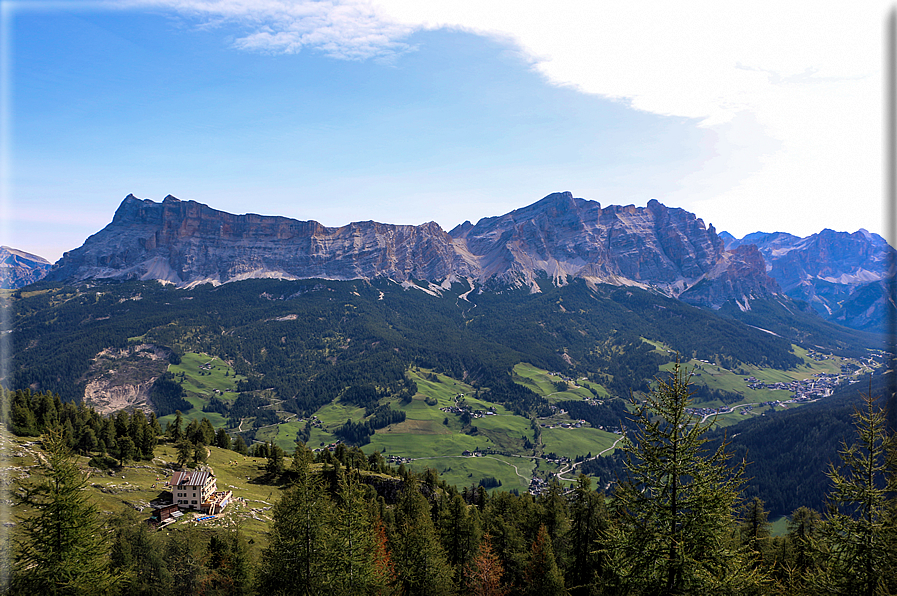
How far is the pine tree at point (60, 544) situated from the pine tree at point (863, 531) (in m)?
32.9

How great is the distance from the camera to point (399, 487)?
8669 cm

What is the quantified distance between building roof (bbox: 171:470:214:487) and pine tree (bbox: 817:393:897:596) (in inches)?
2610

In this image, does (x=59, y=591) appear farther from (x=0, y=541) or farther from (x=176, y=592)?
(x=176, y=592)

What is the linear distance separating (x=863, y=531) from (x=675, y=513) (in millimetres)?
9168

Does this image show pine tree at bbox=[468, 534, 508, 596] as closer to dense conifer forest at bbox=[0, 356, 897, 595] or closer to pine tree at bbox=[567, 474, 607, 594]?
dense conifer forest at bbox=[0, 356, 897, 595]

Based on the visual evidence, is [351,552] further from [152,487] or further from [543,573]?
[152,487]

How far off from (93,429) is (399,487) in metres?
53.9

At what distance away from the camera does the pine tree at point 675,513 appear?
14.5 metres

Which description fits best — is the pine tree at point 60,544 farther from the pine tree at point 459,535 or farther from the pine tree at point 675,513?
the pine tree at point 459,535

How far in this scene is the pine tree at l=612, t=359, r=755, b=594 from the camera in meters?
14.5

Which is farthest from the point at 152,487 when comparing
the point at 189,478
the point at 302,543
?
the point at 302,543

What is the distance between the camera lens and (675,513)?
1527 centimetres

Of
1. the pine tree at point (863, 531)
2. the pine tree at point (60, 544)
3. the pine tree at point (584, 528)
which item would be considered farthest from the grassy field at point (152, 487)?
the pine tree at point (863, 531)

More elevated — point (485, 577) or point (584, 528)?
point (584, 528)
